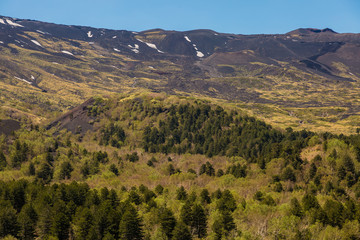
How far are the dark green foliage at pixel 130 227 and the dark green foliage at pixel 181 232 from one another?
308 inches

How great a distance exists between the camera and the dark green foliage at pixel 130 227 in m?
74.4

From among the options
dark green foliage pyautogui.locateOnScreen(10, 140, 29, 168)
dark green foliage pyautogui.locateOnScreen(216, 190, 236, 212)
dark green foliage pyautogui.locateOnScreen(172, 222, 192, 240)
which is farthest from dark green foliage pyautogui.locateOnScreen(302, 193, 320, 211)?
dark green foliage pyautogui.locateOnScreen(10, 140, 29, 168)

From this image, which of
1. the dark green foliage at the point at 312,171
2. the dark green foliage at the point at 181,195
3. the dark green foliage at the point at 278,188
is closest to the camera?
the dark green foliage at the point at 181,195

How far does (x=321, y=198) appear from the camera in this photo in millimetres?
99188

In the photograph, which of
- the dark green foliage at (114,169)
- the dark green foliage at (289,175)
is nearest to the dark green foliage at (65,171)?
the dark green foliage at (114,169)

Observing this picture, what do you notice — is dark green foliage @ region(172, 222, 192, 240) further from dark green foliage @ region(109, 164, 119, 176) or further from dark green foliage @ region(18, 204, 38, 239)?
dark green foliage @ region(109, 164, 119, 176)

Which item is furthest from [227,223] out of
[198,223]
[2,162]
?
[2,162]

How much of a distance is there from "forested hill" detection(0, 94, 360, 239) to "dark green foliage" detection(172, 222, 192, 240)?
0.74 feet

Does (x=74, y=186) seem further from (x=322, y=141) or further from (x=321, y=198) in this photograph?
(x=322, y=141)

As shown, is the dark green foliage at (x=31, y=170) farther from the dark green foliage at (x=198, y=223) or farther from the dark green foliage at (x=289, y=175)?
the dark green foliage at (x=289, y=175)

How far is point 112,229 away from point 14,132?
10496 cm

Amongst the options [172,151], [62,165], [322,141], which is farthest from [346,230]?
[172,151]

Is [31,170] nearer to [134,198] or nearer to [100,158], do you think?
[100,158]

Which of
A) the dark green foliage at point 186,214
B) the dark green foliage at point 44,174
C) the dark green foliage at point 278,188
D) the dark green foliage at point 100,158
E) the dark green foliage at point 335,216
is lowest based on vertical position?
the dark green foliage at point 44,174
